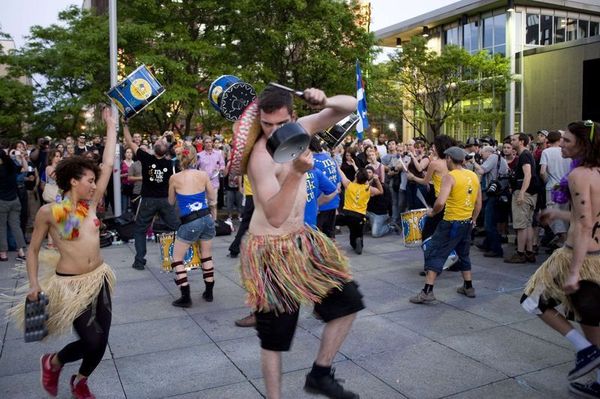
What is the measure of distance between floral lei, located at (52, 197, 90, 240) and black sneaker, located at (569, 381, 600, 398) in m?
3.63

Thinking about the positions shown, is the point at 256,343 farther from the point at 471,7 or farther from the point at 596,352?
the point at 471,7

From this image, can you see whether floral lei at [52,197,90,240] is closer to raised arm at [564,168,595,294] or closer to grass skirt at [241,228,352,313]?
grass skirt at [241,228,352,313]

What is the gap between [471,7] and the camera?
120 ft

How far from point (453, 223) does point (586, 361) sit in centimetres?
269

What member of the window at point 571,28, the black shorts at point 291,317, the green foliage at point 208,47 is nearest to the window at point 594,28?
the window at point 571,28

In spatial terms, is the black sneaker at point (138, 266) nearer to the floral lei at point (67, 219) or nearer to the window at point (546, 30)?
the floral lei at point (67, 219)

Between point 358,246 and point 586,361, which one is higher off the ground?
point 586,361

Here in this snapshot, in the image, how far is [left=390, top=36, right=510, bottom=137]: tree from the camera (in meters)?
30.5

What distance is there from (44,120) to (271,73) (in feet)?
36.8

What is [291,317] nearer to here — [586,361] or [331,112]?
[331,112]

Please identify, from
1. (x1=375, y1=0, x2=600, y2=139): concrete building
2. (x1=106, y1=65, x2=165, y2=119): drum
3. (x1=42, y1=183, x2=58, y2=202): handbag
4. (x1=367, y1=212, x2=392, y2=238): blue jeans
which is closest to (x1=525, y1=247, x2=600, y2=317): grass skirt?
(x1=106, y1=65, x2=165, y2=119): drum

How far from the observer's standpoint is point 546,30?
36625mm

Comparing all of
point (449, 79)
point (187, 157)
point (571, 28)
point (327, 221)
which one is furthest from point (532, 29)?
point (187, 157)

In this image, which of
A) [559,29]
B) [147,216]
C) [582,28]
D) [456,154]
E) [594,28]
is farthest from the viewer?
[594,28]
